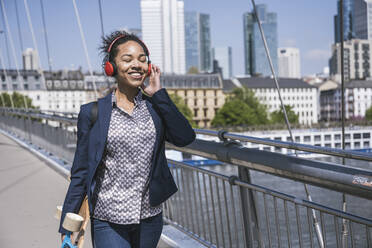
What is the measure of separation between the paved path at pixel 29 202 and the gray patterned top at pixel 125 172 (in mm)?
2081

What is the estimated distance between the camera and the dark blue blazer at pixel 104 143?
2236 millimetres

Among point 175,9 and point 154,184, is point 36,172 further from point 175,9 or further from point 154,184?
point 175,9

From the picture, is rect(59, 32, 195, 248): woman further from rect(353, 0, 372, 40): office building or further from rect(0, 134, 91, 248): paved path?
rect(353, 0, 372, 40): office building

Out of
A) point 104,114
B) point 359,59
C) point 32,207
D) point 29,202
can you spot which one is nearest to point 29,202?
point 29,202

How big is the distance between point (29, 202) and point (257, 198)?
3737mm

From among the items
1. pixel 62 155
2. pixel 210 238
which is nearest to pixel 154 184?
pixel 210 238

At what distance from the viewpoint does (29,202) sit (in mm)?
6012

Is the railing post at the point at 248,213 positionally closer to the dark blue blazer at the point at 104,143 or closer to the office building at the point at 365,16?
the dark blue blazer at the point at 104,143

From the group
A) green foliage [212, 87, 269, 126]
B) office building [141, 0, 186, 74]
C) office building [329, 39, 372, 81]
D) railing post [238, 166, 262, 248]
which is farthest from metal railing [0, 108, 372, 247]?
office building [141, 0, 186, 74]

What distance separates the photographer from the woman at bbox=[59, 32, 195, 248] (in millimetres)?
2225

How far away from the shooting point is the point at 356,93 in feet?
413

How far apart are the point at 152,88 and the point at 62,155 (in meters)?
7.28

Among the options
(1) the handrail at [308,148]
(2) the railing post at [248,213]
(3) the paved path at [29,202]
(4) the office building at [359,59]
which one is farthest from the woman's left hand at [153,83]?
(4) the office building at [359,59]

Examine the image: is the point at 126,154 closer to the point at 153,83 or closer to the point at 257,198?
the point at 153,83
